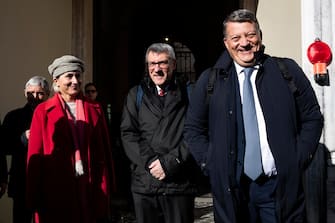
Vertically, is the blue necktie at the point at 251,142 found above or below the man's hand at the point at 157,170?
above

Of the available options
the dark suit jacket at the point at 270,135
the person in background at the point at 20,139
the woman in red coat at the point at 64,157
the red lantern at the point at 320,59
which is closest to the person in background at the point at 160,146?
the woman in red coat at the point at 64,157

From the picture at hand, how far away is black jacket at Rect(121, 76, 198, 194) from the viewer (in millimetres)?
3426

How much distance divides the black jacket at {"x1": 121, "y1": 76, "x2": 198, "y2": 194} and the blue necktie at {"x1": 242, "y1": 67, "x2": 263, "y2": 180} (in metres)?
0.77

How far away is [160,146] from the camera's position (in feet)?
11.3

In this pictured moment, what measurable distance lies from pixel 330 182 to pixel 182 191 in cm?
199

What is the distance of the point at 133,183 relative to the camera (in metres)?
3.62

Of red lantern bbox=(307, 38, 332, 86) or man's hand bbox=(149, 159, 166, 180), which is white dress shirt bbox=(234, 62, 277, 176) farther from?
red lantern bbox=(307, 38, 332, 86)

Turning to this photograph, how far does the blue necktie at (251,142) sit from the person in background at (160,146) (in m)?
0.77

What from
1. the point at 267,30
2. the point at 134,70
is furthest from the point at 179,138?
the point at 134,70

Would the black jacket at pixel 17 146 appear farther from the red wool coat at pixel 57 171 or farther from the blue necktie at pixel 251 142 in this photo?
the blue necktie at pixel 251 142

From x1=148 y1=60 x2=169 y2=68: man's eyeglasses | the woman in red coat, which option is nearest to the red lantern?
x1=148 y1=60 x2=169 y2=68: man's eyeglasses

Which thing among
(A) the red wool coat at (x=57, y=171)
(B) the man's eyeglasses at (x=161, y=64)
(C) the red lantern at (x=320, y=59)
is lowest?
(A) the red wool coat at (x=57, y=171)

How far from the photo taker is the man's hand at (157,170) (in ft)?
11.1

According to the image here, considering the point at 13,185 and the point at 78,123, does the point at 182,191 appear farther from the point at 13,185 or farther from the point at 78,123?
the point at 13,185
